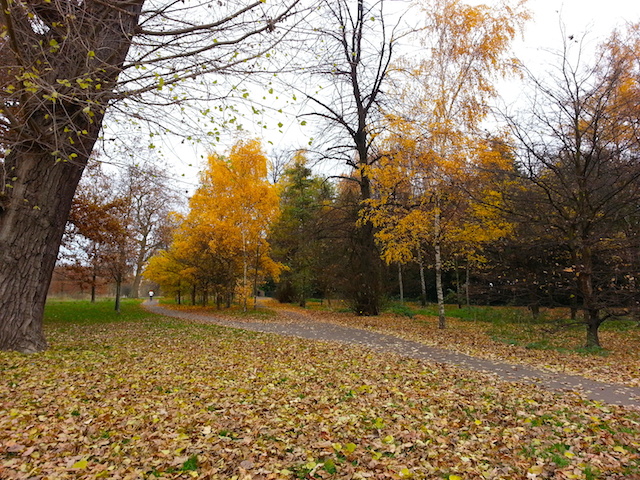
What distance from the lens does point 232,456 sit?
3.15 metres

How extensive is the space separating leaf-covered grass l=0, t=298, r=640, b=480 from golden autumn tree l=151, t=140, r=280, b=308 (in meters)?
10.8

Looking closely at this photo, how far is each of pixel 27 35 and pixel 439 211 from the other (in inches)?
386

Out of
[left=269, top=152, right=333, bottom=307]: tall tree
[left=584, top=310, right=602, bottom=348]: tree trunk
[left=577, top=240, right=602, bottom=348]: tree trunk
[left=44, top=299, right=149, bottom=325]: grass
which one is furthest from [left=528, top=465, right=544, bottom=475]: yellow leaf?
[left=269, top=152, right=333, bottom=307]: tall tree

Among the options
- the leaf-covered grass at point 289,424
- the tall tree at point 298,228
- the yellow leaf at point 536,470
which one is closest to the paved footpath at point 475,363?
the leaf-covered grass at point 289,424

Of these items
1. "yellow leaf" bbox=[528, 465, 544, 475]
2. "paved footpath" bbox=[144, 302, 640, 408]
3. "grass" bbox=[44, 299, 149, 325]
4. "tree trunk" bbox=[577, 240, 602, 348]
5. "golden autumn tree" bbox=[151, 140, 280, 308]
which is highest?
"golden autumn tree" bbox=[151, 140, 280, 308]

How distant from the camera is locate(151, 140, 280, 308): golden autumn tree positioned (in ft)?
54.4

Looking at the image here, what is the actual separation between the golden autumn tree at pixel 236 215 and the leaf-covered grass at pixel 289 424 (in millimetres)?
10814

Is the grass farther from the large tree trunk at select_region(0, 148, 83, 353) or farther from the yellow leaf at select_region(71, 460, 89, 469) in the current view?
the yellow leaf at select_region(71, 460, 89, 469)

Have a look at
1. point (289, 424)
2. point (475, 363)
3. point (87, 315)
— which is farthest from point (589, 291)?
point (87, 315)

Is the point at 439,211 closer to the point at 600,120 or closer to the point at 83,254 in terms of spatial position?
the point at 600,120

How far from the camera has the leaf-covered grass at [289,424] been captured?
299cm

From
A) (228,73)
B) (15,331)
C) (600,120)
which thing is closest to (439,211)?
(600,120)

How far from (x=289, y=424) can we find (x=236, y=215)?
1353 cm

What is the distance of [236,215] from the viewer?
16.6 m
